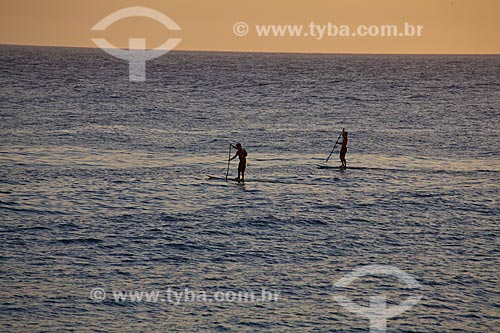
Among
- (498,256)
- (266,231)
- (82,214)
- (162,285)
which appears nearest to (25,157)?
(82,214)

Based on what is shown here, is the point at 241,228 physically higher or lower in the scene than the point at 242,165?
lower

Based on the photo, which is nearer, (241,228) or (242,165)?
(241,228)

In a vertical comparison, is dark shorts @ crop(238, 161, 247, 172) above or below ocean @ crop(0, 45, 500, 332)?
above

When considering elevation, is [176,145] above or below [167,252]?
above

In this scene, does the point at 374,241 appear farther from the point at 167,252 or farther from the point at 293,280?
the point at 167,252

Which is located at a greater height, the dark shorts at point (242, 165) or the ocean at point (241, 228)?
the dark shorts at point (242, 165)

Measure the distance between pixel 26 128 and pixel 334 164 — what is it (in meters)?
31.2

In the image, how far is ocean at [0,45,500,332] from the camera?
24156mm

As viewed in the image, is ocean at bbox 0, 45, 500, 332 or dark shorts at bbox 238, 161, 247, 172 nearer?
ocean at bbox 0, 45, 500, 332

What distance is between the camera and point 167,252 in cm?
2978

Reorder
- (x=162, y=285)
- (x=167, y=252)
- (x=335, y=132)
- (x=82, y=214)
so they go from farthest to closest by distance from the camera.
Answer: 1. (x=335, y=132)
2. (x=82, y=214)
3. (x=167, y=252)
4. (x=162, y=285)

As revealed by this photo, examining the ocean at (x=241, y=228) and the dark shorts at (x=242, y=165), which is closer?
the ocean at (x=241, y=228)

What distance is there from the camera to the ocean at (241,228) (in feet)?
79.3

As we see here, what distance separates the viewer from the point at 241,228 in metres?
33.7
